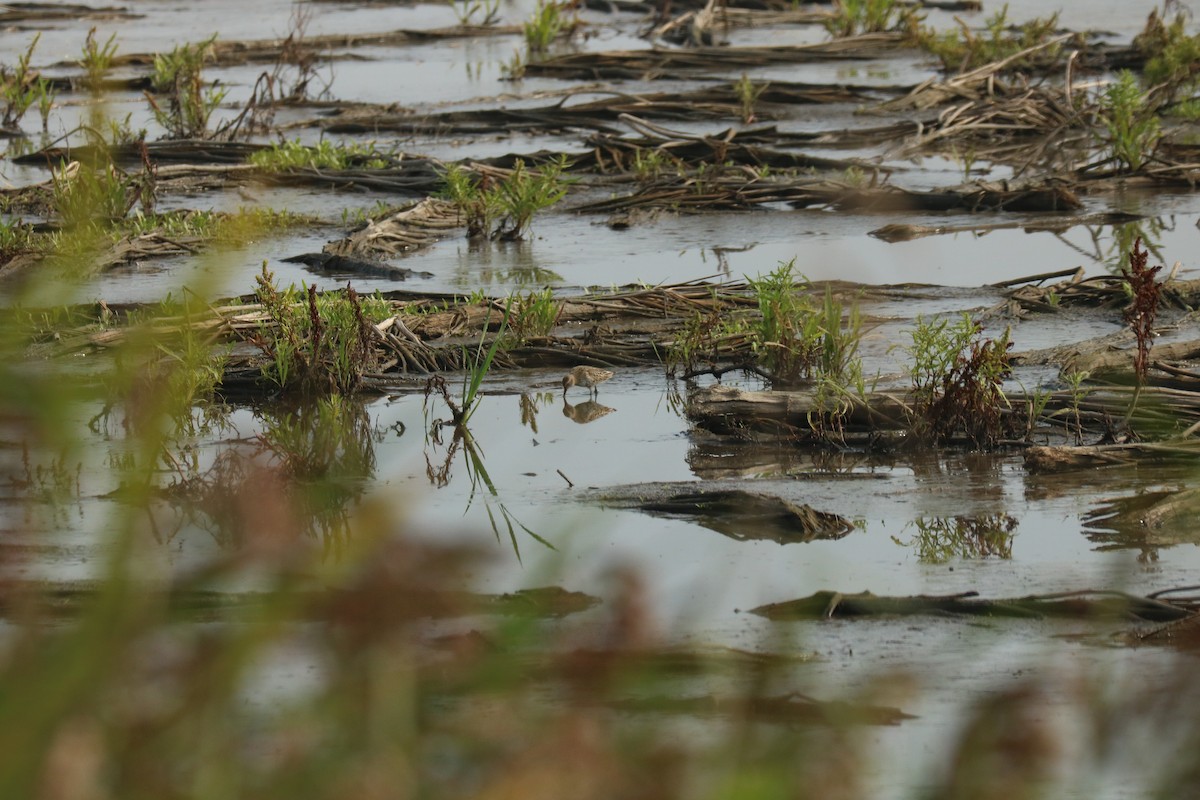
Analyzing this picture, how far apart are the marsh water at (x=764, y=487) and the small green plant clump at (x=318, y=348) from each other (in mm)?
157

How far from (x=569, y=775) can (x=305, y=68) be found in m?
13.0

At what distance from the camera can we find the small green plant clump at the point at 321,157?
10047 millimetres

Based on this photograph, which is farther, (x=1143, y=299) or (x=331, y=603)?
(x=1143, y=299)

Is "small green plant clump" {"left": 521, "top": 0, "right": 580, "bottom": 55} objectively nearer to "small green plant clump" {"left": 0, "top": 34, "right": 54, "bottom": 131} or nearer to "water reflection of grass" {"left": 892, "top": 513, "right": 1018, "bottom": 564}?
"small green plant clump" {"left": 0, "top": 34, "right": 54, "bottom": 131}

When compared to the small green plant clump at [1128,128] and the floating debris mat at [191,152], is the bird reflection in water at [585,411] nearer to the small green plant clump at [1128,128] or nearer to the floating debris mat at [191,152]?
the small green plant clump at [1128,128]

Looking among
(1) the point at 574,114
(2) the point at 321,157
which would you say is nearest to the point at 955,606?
(2) the point at 321,157

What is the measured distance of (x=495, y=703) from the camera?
1.49m

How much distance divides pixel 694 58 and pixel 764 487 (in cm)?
1055

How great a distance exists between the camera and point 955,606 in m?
3.80

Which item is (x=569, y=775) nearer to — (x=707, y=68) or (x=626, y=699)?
(x=626, y=699)

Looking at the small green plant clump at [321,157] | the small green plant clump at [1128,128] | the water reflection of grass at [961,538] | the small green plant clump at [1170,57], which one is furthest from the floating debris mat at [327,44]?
the water reflection of grass at [961,538]

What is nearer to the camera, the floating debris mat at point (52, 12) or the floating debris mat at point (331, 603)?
the floating debris mat at point (331, 603)

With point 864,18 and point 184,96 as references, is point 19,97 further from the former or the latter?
point 864,18

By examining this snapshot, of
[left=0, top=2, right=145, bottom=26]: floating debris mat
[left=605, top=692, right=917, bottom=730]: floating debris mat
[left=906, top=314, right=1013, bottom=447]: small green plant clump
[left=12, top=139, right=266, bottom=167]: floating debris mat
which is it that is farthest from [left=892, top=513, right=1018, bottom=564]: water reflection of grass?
[left=0, top=2, right=145, bottom=26]: floating debris mat
